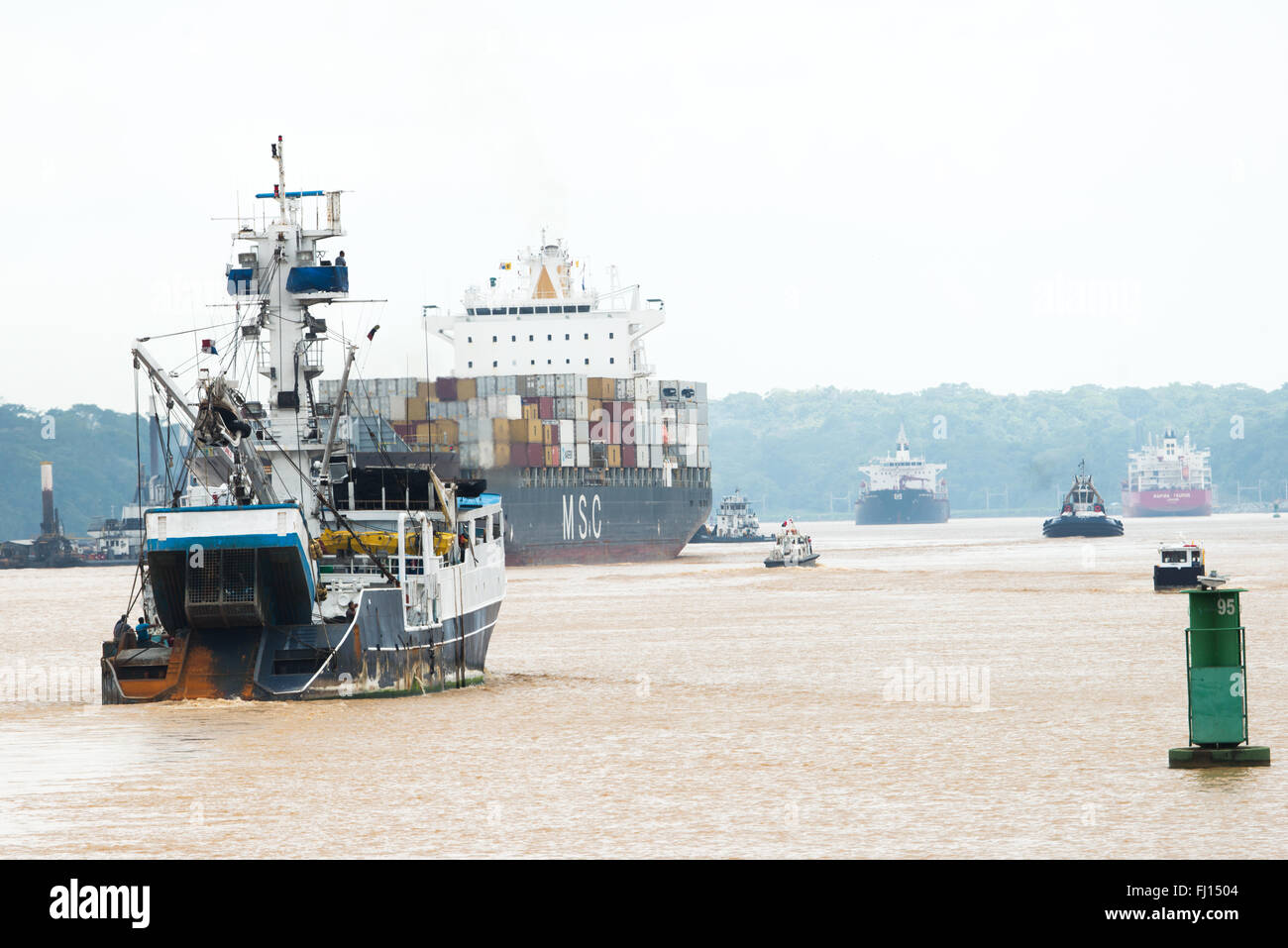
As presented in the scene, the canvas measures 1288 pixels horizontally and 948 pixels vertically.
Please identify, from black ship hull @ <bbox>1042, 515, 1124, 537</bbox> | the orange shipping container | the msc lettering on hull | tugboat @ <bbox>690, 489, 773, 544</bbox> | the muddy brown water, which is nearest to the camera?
the muddy brown water

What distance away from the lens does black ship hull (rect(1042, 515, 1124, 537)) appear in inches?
5797

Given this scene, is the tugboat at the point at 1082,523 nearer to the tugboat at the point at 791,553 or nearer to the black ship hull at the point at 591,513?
the black ship hull at the point at 591,513

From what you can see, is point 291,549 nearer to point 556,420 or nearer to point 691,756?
point 691,756

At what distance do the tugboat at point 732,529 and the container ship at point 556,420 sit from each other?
58.4 meters

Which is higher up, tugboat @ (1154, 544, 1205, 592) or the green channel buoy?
the green channel buoy

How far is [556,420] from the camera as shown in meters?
112

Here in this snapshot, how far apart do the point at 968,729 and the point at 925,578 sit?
57447mm

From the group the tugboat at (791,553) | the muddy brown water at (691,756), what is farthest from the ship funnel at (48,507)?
the muddy brown water at (691,756)

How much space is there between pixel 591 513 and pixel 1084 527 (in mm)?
52493

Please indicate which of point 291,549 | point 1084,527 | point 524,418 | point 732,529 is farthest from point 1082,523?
point 291,549

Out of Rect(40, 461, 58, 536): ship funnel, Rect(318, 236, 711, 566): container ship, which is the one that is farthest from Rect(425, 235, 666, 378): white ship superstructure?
Rect(40, 461, 58, 536): ship funnel

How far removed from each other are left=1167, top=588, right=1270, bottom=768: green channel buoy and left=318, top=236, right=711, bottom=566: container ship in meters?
83.2

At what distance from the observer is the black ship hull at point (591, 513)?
356 ft

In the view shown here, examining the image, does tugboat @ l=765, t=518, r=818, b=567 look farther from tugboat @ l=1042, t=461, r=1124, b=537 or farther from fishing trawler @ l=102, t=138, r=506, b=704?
fishing trawler @ l=102, t=138, r=506, b=704
